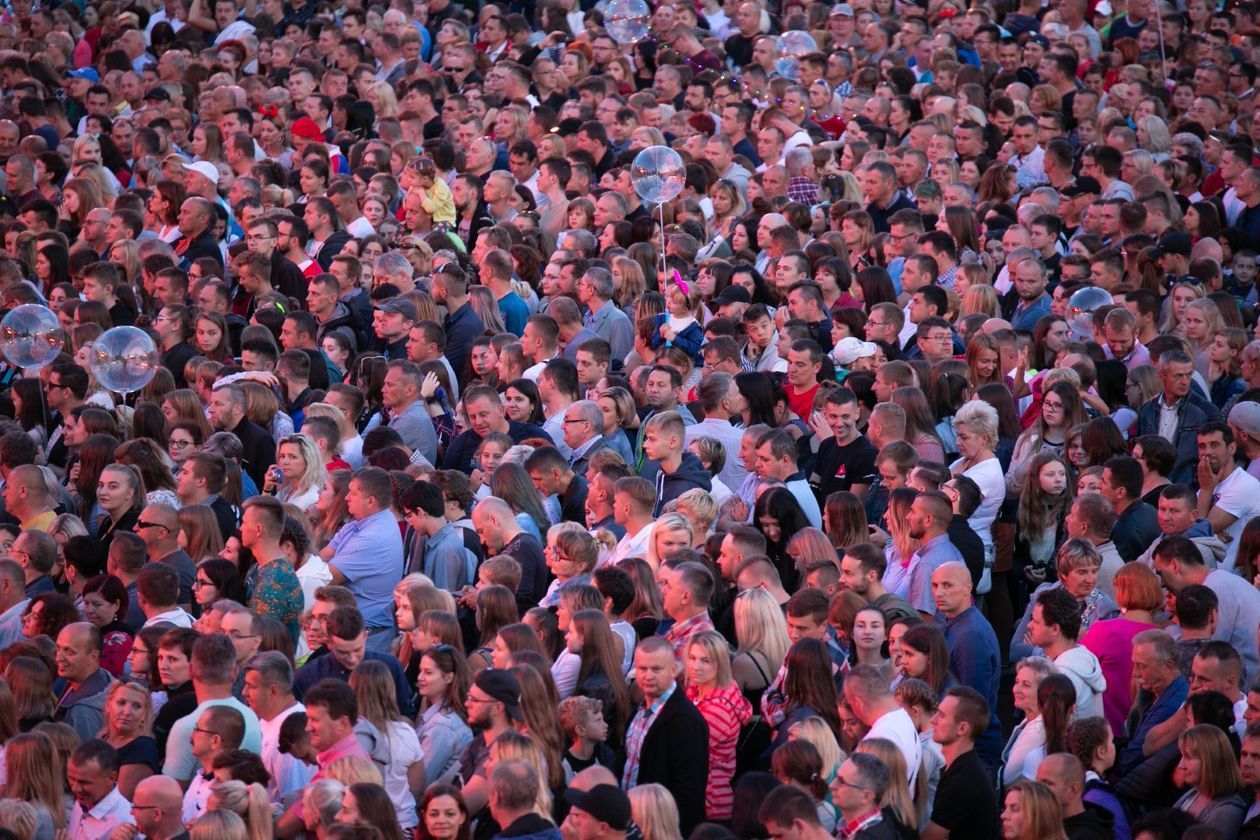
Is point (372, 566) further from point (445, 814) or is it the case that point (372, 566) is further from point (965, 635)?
point (965, 635)

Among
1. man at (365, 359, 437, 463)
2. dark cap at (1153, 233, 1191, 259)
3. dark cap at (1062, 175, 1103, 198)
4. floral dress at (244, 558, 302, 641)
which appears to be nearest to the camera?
floral dress at (244, 558, 302, 641)

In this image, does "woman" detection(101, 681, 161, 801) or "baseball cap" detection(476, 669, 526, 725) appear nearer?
"baseball cap" detection(476, 669, 526, 725)

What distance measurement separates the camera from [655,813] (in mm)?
6941

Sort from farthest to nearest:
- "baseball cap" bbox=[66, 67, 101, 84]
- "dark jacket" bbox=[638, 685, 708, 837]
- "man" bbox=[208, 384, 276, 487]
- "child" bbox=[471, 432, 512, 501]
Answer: "baseball cap" bbox=[66, 67, 101, 84], "man" bbox=[208, 384, 276, 487], "child" bbox=[471, 432, 512, 501], "dark jacket" bbox=[638, 685, 708, 837]

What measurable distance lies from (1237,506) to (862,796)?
4107mm

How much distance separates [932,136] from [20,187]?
26.6ft

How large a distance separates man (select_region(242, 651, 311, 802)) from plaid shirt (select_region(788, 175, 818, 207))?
898cm

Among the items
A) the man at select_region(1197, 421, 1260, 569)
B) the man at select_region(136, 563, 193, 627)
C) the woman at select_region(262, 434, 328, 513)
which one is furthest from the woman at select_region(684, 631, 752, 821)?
the man at select_region(1197, 421, 1260, 569)

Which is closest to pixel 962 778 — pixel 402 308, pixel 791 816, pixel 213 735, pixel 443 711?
pixel 791 816

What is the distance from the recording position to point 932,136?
1692 centimetres

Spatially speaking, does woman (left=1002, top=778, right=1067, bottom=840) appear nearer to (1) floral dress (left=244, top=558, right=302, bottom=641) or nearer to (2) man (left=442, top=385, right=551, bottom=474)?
(1) floral dress (left=244, top=558, right=302, bottom=641)

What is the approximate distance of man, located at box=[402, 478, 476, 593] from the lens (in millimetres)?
9453

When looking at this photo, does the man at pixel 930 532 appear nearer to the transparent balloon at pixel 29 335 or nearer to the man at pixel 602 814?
the man at pixel 602 814

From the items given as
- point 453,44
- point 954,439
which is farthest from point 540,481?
point 453,44
